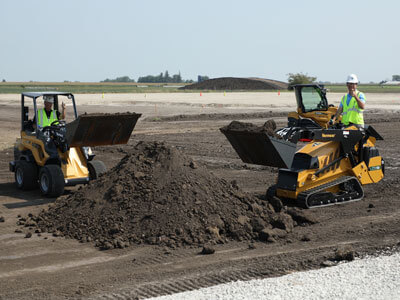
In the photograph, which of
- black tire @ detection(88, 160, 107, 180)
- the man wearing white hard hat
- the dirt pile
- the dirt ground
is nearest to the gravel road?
the dirt ground

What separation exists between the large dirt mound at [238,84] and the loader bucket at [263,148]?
8315 centimetres

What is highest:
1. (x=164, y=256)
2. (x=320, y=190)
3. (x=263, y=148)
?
(x=263, y=148)

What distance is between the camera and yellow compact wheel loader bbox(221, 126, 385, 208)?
9.37 meters

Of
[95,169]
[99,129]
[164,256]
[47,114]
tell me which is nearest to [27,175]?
[47,114]

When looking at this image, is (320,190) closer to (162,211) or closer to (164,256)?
(162,211)

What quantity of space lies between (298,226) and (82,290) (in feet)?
12.6

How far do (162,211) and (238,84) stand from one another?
91.3m

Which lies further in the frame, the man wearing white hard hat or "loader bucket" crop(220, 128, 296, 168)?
the man wearing white hard hat

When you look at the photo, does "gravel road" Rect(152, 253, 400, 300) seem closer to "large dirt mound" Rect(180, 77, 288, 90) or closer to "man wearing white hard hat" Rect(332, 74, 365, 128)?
"man wearing white hard hat" Rect(332, 74, 365, 128)

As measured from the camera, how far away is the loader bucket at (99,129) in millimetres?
10461

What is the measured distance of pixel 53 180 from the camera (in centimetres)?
1058

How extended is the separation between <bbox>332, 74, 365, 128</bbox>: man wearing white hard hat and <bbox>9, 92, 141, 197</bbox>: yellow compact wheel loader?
4110mm

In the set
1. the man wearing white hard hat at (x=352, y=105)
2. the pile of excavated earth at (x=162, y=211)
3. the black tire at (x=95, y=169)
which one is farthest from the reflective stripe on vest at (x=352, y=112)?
the black tire at (x=95, y=169)

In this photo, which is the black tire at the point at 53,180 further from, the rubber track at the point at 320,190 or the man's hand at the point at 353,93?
the man's hand at the point at 353,93
